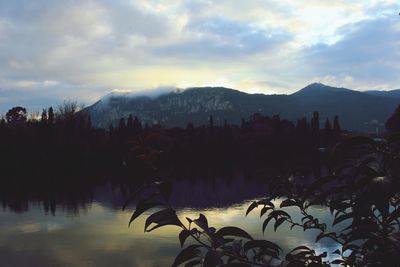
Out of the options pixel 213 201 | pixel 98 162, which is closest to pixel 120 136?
pixel 98 162

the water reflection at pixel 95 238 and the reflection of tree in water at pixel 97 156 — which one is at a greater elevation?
the reflection of tree in water at pixel 97 156

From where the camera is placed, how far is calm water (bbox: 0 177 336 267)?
2511 cm

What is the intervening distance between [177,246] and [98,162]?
65.7 meters

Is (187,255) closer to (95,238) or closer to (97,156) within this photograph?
(95,238)

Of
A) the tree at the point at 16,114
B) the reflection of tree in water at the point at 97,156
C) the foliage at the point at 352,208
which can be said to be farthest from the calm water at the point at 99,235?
the tree at the point at 16,114

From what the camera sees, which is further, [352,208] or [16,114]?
[16,114]

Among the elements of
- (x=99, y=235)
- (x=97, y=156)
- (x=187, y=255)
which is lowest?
(x=99, y=235)

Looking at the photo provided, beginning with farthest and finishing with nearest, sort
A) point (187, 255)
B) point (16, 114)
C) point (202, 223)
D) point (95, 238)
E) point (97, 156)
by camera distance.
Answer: point (16, 114) < point (97, 156) < point (95, 238) < point (187, 255) < point (202, 223)

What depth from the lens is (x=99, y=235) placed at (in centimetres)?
3122

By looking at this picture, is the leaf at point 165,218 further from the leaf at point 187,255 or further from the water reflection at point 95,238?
the water reflection at point 95,238

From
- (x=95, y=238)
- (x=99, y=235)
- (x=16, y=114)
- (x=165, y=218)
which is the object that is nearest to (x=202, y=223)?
(x=165, y=218)

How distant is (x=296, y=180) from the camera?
125 inches

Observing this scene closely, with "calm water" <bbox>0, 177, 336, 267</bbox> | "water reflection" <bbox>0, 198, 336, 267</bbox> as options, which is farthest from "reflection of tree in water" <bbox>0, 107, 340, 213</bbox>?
"water reflection" <bbox>0, 198, 336, 267</bbox>

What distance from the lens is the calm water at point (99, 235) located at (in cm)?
2511
